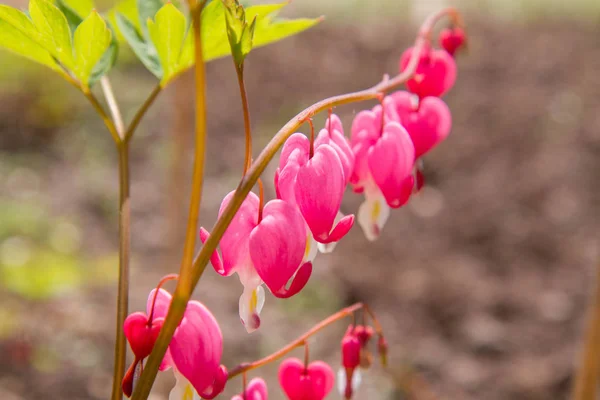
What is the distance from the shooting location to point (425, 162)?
13.7ft

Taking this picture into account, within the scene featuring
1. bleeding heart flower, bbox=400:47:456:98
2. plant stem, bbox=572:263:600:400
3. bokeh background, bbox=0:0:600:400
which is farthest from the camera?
bokeh background, bbox=0:0:600:400

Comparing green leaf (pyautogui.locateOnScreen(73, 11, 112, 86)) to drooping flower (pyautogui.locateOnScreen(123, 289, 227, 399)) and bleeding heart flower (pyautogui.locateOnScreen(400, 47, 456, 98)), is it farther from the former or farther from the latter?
bleeding heart flower (pyautogui.locateOnScreen(400, 47, 456, 98))

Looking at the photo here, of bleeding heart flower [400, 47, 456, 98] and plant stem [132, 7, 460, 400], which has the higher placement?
bleeding heart flower [400, 47, 456, 98]

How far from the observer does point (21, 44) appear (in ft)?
2.10

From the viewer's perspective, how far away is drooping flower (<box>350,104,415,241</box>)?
65 cm

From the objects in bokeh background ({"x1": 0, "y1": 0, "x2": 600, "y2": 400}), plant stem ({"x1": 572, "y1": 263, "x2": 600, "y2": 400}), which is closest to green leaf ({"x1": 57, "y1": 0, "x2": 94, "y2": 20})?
plant stem ({"x1": 572, "y1": 263, "x2": 600, "y2": 400})

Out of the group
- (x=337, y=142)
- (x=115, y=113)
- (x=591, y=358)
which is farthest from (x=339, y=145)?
(x=591, y=358)

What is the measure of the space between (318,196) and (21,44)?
30 cm

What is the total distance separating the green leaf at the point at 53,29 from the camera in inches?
23.0

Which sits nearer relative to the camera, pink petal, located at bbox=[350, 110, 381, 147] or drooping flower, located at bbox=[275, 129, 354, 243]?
drooping flower, located at bbox=[275, 129, 354, 243]

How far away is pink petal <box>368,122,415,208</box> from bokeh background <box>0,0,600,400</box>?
1.57 metres

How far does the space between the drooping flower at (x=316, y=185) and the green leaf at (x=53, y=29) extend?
0.21 metres

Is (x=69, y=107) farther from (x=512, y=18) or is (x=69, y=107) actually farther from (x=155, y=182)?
(x=512, y=18)

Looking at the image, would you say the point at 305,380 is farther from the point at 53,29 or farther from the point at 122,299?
the point at 53,29
